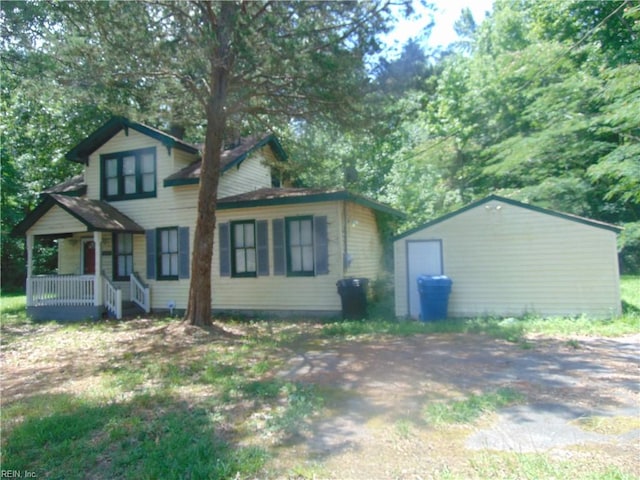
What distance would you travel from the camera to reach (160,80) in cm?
995

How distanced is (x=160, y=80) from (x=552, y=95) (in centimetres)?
1440

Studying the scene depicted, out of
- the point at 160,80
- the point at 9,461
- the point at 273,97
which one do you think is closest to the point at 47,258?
the point at 160,80

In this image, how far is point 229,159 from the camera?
13.4 m

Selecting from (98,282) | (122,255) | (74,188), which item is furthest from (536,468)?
(74,188)

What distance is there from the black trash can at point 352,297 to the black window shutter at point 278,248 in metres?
1.92

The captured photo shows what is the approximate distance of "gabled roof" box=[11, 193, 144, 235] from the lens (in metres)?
12.5

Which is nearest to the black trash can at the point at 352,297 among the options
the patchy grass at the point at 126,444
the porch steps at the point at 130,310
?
the patchy grass at the point at 126,444

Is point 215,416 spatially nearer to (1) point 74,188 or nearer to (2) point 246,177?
(2) point 246,177

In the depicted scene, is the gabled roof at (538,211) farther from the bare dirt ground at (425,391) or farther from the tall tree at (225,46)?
the tall tree at (225,46)

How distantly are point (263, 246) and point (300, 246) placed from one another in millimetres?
1130

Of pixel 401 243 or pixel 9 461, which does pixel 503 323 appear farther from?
pixel 9 461

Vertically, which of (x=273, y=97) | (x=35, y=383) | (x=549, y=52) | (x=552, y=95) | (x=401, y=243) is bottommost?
(x=35, y=383)

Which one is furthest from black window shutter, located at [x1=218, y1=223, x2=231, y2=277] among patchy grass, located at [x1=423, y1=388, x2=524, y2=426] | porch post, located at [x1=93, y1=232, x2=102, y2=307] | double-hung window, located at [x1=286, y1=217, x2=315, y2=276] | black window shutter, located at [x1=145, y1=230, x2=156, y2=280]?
patchy grass, located at [x1=423, y1=388, x2=524, y2=426]

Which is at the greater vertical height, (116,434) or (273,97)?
(273,97)
